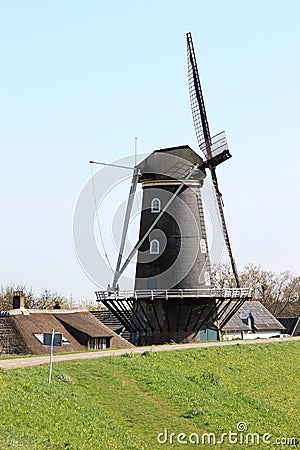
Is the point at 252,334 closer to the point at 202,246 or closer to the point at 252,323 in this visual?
the point at 252,323

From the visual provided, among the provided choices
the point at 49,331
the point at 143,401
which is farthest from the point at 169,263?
the point at 143,401

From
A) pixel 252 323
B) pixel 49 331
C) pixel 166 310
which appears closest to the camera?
pixel 49 331

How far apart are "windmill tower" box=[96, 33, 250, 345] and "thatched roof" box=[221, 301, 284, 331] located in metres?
20.9

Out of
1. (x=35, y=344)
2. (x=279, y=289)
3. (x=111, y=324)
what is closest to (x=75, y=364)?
(x=35, y=344)

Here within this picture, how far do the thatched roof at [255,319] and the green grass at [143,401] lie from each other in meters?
29.6

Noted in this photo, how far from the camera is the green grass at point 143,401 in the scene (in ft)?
54.2

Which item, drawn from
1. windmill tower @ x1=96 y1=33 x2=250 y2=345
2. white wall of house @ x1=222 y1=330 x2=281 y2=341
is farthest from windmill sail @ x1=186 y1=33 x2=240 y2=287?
white wall of house @ x1=222 y1=330 x2=281 y2=341

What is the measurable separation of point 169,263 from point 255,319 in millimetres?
25606

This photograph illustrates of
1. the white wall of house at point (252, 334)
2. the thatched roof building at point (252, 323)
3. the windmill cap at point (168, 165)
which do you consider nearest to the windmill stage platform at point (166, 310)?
the windmill cap at point (168, 165)

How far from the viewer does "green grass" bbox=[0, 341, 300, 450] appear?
1652cm

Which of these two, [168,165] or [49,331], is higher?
[168,165]

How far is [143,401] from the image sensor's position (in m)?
21.1

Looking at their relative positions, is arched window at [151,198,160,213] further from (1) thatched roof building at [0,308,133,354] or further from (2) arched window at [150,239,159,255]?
(1) thatched roof building at [0,308,133,354]

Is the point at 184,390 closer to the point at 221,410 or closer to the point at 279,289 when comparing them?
the point at 221,410
